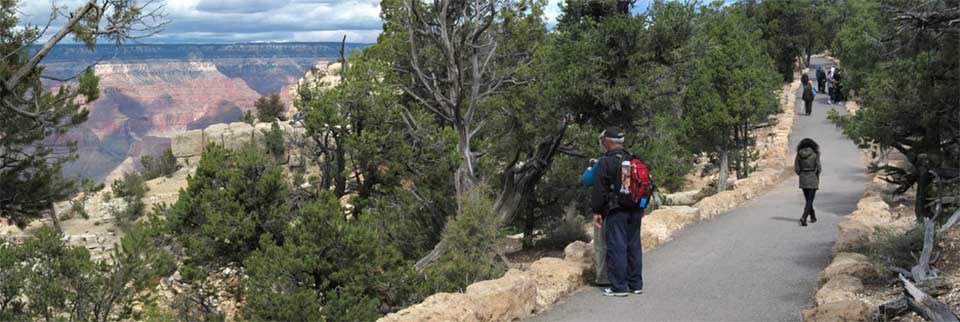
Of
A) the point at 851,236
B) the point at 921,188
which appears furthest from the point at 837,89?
the point at 851,236

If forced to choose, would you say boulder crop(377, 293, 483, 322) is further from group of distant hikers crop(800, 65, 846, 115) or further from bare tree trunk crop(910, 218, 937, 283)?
group of distant hikers crop(800, 65, 846, 115)

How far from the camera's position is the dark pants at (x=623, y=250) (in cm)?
788

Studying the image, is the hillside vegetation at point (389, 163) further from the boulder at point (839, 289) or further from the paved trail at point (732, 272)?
the boulder at point (839, 289)

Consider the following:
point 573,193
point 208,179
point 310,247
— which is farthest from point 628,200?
point 573,193

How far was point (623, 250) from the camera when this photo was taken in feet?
25.9

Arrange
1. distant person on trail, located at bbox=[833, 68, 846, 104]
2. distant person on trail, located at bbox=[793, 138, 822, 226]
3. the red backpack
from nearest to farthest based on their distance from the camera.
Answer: the red backpack
distant person on trail, located at bbox=[793, 138, 822, 226]
distant person on trail, located at bbox=[833, 68, 846, 104]

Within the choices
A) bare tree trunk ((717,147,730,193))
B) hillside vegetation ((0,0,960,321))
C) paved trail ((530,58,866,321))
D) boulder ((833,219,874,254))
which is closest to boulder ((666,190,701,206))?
bare tree trunk ((717,147,730,193))

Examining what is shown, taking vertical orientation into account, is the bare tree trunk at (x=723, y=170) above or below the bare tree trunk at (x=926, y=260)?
below

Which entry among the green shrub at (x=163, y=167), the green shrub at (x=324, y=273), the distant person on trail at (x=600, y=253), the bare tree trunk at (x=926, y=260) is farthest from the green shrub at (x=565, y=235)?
the green shrub at (x=163, y=167)

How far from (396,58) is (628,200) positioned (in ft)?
46.0

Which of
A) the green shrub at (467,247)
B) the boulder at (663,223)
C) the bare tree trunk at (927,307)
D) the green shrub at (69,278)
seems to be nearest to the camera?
the bare tree trunk at (927,307)

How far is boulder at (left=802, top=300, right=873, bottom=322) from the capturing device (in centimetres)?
623

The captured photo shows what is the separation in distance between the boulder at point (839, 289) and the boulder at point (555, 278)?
7.17 ft

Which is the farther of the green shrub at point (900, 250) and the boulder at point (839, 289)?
the green shrub at point (900, 250)
